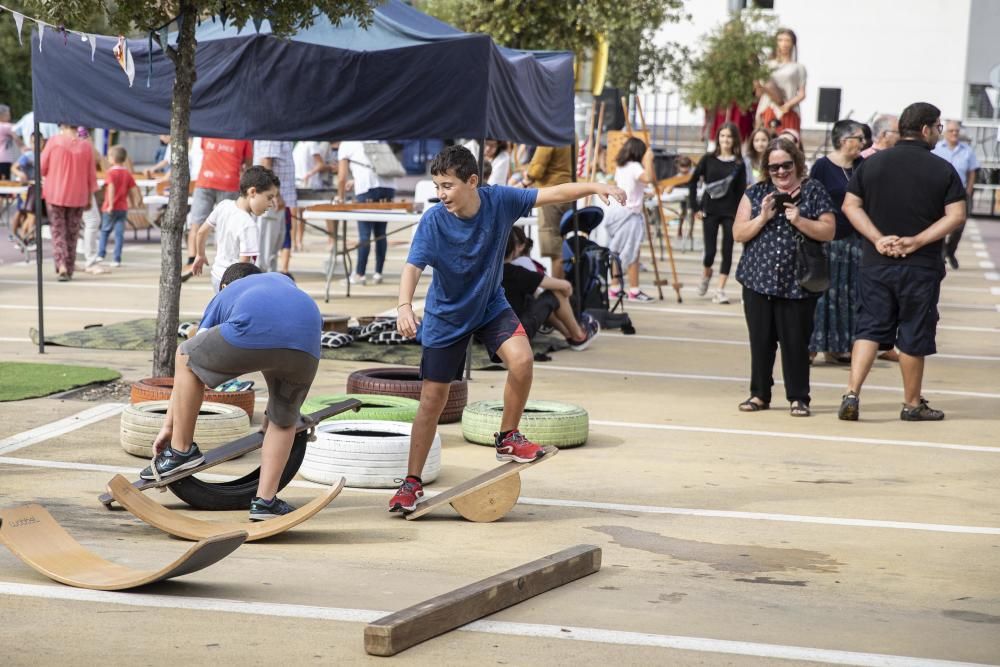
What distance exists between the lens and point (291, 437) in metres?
6.29

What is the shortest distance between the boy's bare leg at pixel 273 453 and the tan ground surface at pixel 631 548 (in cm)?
25

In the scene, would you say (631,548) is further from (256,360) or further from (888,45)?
(888,45)

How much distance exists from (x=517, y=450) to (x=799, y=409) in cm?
369

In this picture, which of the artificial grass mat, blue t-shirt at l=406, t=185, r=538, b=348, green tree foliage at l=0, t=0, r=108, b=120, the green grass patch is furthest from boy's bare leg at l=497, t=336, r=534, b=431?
green tree foliage at l=0, t=0, r=108, b=120

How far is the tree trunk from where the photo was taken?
9.46 metres

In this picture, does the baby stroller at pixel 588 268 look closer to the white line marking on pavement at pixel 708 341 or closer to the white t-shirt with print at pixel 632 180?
the white line marking on pavement at pixel 708 341

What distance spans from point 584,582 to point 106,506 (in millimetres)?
2443

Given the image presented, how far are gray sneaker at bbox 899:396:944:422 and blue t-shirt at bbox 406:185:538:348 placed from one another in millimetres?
4164

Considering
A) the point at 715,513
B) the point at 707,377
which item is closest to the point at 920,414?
the point at 707,377

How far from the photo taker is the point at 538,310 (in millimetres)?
11672

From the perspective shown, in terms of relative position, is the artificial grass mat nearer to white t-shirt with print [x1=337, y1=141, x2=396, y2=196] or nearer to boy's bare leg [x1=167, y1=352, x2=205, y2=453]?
boy's bare leg [x1=167, y1=352, x2=205, y2=453]

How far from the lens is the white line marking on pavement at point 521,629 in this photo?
4.66m

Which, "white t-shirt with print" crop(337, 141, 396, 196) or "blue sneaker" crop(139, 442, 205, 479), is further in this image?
"white t-shirt with print" crop(337, 141, 396, 196)

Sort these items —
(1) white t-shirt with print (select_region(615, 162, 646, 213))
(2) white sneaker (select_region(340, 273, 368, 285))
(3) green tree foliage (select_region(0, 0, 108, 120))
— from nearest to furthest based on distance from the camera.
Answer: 1. (1) white t-shirt with print (select_region(615, 162, 646, 213))
2. (2) white sneaker (select_region(340, 273, 368, 285))
3. (3) green tree foliage (select_region(0, 0, 108, 120))
